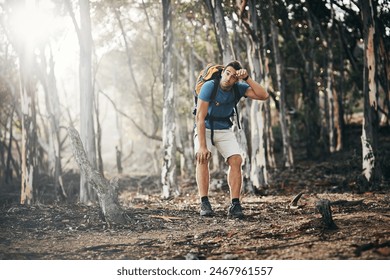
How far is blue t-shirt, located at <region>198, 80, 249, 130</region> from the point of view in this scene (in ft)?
13.3

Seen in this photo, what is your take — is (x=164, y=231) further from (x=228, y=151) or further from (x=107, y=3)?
(x=107, y=3)

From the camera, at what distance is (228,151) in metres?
4.28

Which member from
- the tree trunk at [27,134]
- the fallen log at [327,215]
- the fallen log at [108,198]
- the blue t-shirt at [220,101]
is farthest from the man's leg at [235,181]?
the tree trunk at [27,134]

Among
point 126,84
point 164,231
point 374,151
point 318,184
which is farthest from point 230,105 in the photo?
point 126,84

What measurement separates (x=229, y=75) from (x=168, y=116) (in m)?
3.17

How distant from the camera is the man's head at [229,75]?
4047mm

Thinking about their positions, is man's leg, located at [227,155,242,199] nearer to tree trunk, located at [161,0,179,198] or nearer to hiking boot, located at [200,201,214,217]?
hiking boot, located at [200,201,214,217]

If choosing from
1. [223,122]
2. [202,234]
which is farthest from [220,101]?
[202,234]

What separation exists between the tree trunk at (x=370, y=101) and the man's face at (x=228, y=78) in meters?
3.10

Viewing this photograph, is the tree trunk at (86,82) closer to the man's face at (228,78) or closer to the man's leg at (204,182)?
the man's leg at (204,182)

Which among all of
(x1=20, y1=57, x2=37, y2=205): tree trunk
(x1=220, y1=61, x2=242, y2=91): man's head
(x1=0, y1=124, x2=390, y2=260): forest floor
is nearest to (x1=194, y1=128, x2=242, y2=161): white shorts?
(x1=220, y1=61, x2=242, y2=91): man's head

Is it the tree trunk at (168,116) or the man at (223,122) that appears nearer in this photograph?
the man at (223,122)
